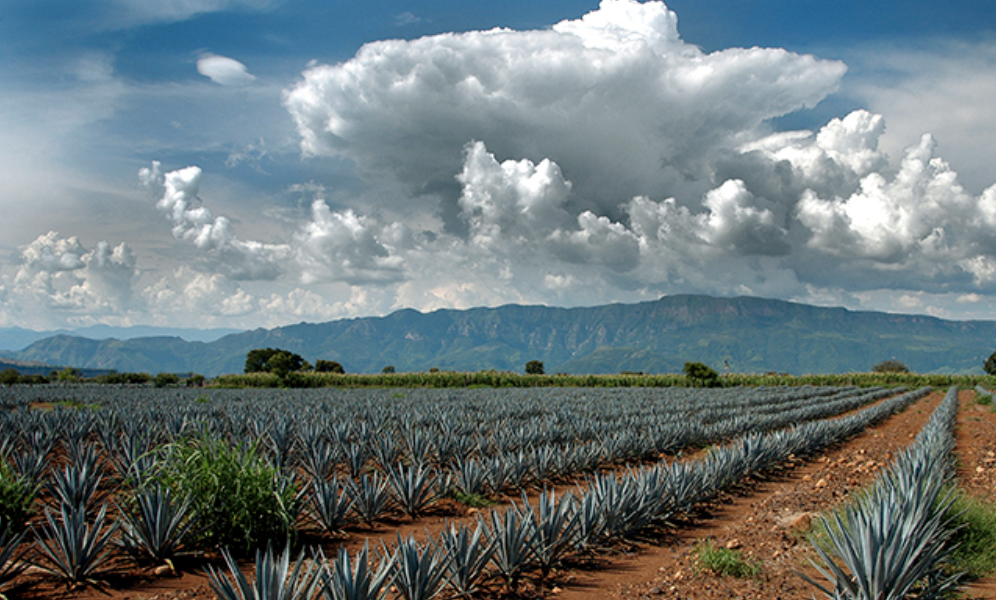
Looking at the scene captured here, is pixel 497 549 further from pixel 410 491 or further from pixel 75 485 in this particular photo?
pixel 75 485

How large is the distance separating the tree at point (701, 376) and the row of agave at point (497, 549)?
4336cm

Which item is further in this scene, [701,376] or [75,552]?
[701,376]

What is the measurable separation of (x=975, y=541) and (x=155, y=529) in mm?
6918

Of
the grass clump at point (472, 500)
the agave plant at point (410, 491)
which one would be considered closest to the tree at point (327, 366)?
the grass clump at point (472, 500)

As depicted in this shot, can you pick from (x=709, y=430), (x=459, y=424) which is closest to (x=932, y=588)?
(x=459, y=424)

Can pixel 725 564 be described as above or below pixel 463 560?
below

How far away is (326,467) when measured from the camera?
735cm

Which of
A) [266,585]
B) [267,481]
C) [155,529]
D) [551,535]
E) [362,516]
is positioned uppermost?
[267,481]

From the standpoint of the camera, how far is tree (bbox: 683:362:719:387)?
158 feet

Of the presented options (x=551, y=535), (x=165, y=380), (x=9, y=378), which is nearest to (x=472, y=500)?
(x=551, y=535)

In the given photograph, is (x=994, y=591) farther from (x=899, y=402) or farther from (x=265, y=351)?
(x=265, y=351)

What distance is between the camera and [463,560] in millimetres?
3664

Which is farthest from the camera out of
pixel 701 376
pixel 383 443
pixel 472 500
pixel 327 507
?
pixel 701 376

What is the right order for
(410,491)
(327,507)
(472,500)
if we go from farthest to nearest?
(472,500), (410,491), (327,507)
